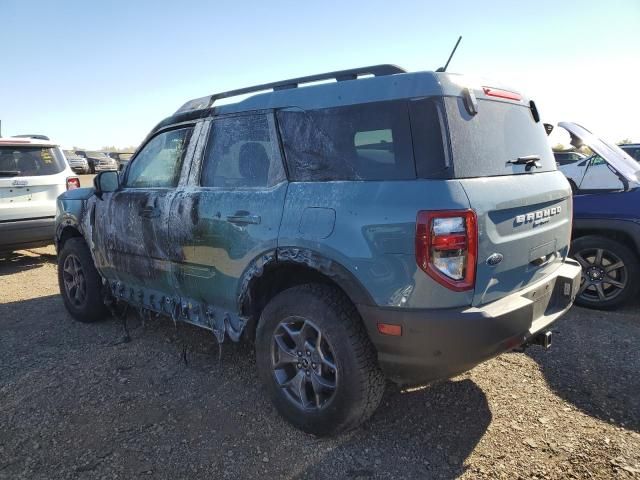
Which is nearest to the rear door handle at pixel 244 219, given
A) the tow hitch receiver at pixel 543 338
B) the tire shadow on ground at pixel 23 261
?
the tow hitch receiver at pixel 543 338

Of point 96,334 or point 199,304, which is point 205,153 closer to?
point 199,304

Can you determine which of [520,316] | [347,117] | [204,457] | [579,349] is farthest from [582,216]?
[204,457]

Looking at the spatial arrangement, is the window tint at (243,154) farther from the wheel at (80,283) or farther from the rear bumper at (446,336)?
the wheel at (80,283)

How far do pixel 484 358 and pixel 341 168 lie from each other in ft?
4.03

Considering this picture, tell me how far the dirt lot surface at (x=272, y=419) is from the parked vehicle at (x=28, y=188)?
3140mm

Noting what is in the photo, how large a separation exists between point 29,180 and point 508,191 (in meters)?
6.81

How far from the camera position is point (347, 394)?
253 cm

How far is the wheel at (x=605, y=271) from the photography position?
15.1 feet

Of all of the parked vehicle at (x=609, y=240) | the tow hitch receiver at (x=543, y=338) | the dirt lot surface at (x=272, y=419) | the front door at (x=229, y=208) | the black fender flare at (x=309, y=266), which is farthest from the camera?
the parked vehicle at (x=609, y=240)

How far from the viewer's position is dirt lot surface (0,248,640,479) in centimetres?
253

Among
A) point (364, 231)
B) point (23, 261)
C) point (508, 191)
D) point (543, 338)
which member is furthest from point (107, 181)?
point (23, 261)

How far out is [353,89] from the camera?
8.54ft

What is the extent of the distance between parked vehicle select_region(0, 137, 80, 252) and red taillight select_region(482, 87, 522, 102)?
6.55 m

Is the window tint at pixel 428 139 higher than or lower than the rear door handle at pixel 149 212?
higher
